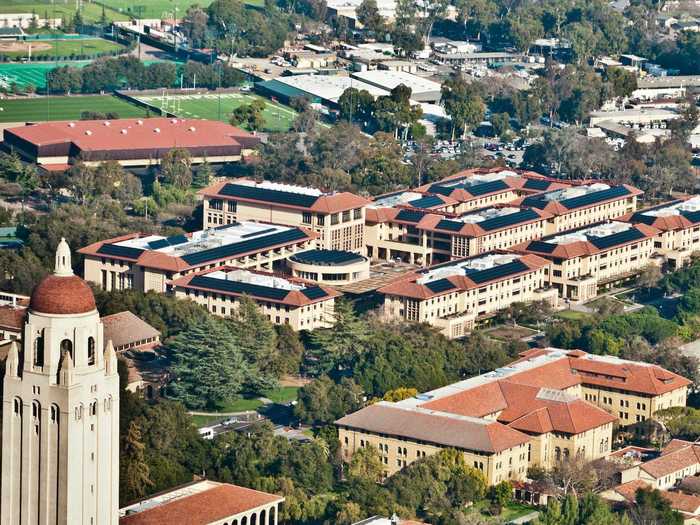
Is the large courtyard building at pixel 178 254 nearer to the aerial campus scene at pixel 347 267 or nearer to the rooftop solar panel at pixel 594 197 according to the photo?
the aerial campus scene at pixel 347 267

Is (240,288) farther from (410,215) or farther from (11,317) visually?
(410,215)

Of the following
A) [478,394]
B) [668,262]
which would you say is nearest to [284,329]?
[478,394]

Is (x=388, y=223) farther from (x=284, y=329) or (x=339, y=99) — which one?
(x=339, y=99)

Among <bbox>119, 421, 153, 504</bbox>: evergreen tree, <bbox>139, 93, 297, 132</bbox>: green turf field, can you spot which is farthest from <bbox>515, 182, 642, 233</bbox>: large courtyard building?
<bbox>119, 421, 153, 504</bbox>: evergreen tree

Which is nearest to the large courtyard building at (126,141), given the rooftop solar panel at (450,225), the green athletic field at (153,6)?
the rooftop solar panel at (450,225)

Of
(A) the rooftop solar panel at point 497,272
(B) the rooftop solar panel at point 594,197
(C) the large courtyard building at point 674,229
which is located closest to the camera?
(A) the rooftop solar panel at point 497,272

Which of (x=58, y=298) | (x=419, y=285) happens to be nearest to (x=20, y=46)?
(x=419, y=285)
